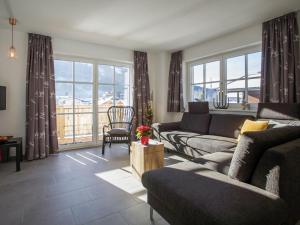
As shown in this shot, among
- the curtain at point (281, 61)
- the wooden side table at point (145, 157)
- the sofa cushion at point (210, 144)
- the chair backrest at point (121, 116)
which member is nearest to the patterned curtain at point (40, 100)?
the chair backrest at point (121, 116)

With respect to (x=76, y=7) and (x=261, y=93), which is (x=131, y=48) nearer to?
(x=76, y=7)

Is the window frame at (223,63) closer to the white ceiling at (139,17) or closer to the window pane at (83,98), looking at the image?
the white ceiling at (139,17)

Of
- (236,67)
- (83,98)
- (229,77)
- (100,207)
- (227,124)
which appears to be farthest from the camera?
(83,98)

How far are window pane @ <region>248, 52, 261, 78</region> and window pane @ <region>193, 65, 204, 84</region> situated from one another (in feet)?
3.69

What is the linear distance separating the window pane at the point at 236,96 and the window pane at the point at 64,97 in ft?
11.2

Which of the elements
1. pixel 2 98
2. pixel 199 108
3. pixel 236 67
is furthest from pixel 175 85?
pixel 2 98

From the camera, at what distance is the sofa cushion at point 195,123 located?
12.7 feet

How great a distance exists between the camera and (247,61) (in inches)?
145

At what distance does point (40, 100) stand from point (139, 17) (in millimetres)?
2396

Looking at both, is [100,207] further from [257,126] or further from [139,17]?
[139,17]

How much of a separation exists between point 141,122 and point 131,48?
1865 millimetres

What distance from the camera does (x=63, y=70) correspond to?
4184mm

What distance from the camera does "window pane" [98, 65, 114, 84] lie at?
461cm

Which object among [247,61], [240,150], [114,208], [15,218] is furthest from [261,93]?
[15,218]
